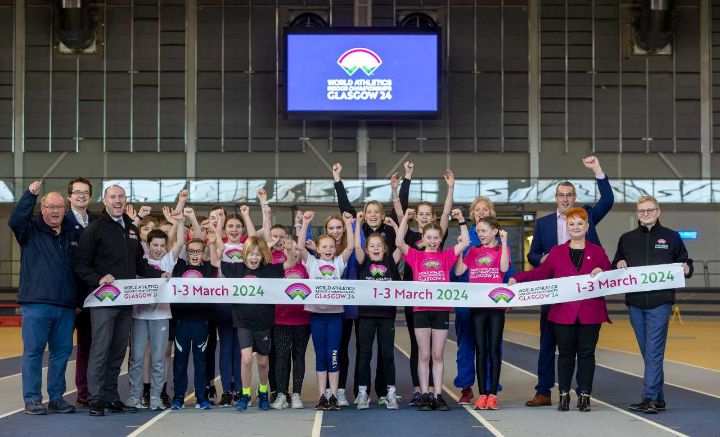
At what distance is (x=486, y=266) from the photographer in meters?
10.6

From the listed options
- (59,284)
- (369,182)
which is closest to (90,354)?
(59,284)

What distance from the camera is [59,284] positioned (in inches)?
387

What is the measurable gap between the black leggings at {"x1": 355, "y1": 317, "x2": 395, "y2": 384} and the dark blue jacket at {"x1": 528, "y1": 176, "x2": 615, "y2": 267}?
1.68 m

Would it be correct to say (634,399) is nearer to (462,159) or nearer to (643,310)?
(643,310)

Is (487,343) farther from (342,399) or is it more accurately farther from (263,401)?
(263,401)

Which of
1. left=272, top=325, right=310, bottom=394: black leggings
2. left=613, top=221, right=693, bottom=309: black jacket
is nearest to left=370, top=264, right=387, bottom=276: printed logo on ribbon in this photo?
left=272, top=325, right=310, bottom=394: black leggings

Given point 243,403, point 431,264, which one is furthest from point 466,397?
point 243,403

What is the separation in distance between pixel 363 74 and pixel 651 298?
26.2 metres

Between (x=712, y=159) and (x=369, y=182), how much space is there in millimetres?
11945

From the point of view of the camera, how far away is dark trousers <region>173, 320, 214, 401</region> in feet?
33.6

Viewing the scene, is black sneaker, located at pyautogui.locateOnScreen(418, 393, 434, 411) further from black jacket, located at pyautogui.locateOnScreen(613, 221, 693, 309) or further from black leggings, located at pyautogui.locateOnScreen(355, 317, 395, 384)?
black jacket, located at pyautogui.locateOnScreen(613, 221, 693, 309)

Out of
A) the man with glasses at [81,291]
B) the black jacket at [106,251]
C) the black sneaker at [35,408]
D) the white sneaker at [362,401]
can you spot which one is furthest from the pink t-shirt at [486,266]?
the black sneaker at [35,408]

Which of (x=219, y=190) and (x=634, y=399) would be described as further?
(x=219, y=190)

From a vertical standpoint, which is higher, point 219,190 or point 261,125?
point 261,125
